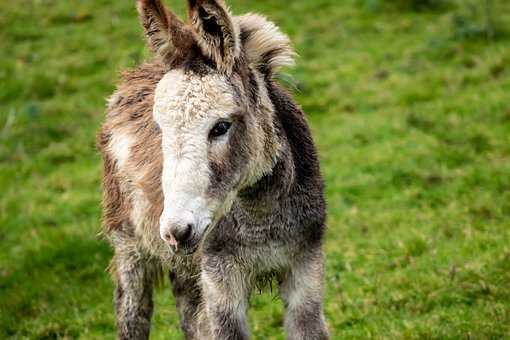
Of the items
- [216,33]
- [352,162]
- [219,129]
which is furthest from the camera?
[352,162]

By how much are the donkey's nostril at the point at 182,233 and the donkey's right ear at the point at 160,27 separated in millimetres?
1054

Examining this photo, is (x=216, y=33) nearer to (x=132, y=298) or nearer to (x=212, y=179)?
(x=212, y=179)

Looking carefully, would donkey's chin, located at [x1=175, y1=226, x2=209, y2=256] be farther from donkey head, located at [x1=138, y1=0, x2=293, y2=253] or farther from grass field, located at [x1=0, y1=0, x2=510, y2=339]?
grass field, located at [x1=0, y1=0, x2=510, y2=339]

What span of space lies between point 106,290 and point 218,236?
324 cm

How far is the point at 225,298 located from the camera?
4.52m

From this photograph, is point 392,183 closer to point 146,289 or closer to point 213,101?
point 146,289

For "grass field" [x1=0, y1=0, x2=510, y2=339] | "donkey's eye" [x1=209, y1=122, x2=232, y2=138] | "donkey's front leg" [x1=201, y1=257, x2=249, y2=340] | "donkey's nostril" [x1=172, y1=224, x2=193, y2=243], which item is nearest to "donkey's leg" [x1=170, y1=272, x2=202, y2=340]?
"grass field" [x1=0, y1=0, x2=510, y2=339]

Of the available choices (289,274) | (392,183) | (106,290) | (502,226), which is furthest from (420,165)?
(289,274)

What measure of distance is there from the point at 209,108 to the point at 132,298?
2314mm

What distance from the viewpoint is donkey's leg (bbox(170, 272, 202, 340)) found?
5.59 metres

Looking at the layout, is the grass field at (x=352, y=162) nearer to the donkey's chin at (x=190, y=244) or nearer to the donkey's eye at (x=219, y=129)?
the donkey's eye at (x=219, y=129)

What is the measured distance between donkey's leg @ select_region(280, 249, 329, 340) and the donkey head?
699 mm

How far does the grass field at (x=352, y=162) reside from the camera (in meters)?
6.53

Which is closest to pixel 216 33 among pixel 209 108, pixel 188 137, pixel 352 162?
pixel 209 108
